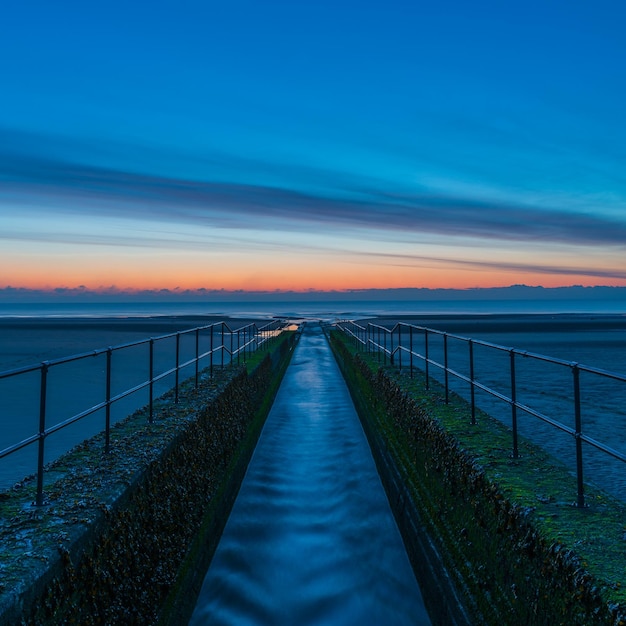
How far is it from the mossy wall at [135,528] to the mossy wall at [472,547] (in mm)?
2141

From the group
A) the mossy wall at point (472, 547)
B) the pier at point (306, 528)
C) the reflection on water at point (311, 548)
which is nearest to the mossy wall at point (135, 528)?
the pier at point (306, 528)

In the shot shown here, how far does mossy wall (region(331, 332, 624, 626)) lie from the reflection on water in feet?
1.03

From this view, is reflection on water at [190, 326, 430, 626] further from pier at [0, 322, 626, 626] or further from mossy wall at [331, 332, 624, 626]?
mossy wall at [331, 332, 624, 626]

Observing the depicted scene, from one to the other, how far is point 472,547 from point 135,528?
98.7 inches

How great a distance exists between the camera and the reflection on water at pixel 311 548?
4.84 m

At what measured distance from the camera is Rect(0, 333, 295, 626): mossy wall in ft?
9.15

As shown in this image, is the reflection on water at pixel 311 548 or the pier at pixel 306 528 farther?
the reflection on water at pixel 311 548

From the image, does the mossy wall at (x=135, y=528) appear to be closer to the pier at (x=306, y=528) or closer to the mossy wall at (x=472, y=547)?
the pier at (x=306, y=528)

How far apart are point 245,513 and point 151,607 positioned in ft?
11.1

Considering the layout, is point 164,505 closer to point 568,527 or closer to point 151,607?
point 151,607

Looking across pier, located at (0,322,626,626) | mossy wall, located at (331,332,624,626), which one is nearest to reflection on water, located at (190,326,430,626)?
pier, located at (0,322,626,626)

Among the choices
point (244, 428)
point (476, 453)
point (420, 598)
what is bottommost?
point (420, 598)

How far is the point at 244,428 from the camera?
905cm

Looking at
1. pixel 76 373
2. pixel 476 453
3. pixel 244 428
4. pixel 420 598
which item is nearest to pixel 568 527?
pixel 476 453
